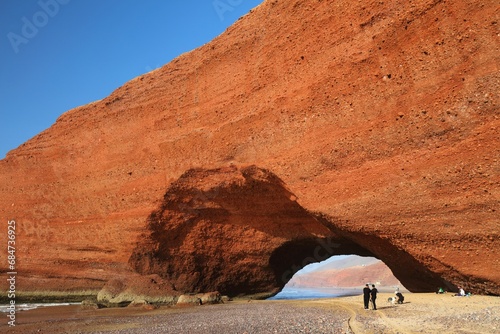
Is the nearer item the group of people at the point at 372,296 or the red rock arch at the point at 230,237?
the group of people at the point at 372,296

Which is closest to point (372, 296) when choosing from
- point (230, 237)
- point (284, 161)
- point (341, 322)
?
point (341, 322)

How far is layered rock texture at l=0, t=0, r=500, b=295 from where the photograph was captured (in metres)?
9.80

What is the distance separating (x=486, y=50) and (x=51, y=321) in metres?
13.3

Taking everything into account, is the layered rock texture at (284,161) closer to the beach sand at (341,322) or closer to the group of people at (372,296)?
the group of people at (372,296)

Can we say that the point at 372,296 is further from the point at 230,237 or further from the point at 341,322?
the point at 230,237

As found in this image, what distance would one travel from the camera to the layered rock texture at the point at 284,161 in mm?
9797

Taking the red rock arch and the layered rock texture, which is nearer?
the layered rock texture

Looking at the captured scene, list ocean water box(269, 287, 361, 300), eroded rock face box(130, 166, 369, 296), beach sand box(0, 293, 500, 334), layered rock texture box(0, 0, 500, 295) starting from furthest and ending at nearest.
A: ocean water box(269, 287, 361, 300)
eroded rock face box(130, 166, 369, 296)
layered rock texture box(0, 0, 500, 295)
beach sand box(0, 293, 500, 334)

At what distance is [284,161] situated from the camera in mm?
13133

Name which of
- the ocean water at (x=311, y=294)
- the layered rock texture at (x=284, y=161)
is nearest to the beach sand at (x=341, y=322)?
the layered rock texture at (x=284, y=161)

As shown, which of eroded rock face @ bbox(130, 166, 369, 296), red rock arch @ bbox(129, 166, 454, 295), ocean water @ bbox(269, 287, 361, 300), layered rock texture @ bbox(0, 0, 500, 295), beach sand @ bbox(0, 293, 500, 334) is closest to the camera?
beach sand @ bbox(0, 293, 500, 334)

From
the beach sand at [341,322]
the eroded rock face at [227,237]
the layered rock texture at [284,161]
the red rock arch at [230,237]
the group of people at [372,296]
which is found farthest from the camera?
the eroded rock face at [227,237]

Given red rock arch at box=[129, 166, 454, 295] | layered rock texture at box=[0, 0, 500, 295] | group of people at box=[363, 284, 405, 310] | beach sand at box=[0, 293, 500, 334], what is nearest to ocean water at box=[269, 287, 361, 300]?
red rock arch at box=[129, 166, 454, 295]

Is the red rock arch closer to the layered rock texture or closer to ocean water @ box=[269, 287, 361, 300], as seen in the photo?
the layered rock texture
